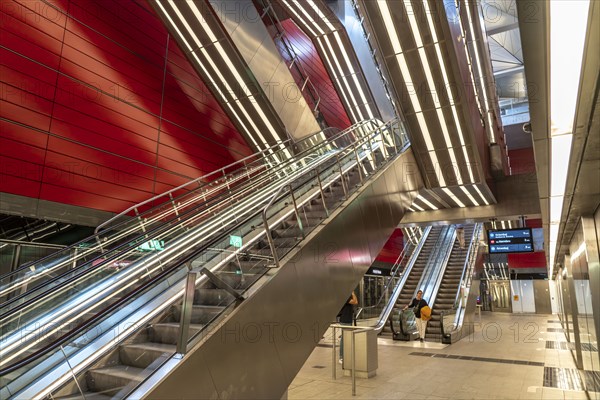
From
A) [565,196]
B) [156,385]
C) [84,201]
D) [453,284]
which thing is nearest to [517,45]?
[453,284]

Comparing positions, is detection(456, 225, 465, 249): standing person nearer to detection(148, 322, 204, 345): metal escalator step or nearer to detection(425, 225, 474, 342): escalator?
detection(425, 225, 474, 342): escalator

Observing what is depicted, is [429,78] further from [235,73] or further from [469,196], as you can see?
[469,196]

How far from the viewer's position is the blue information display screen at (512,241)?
12.6 metres

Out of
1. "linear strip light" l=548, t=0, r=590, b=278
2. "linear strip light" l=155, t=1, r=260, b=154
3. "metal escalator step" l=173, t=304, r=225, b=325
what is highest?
"linear strip light" l=155, t=1, r=260, b=154

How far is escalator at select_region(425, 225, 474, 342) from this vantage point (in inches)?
472

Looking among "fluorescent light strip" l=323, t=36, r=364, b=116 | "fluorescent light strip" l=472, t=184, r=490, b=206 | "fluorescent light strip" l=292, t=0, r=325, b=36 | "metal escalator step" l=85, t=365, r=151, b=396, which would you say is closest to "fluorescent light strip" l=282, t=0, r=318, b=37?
"fluorescent light strip" l=292, t=0, r=325, b=36

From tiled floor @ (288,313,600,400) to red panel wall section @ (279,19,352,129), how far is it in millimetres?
8339

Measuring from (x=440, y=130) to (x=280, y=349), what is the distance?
6133 mm

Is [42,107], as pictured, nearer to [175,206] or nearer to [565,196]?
[175,206]

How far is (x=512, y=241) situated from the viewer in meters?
12.8

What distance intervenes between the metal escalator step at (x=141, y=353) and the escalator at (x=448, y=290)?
10.0 metres

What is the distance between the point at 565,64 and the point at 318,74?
1351 centimetres

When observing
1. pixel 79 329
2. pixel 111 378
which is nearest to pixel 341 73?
pixel 111 378

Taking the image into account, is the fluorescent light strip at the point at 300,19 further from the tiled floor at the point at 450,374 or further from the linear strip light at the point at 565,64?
the linear strip light at the point at 565,64
